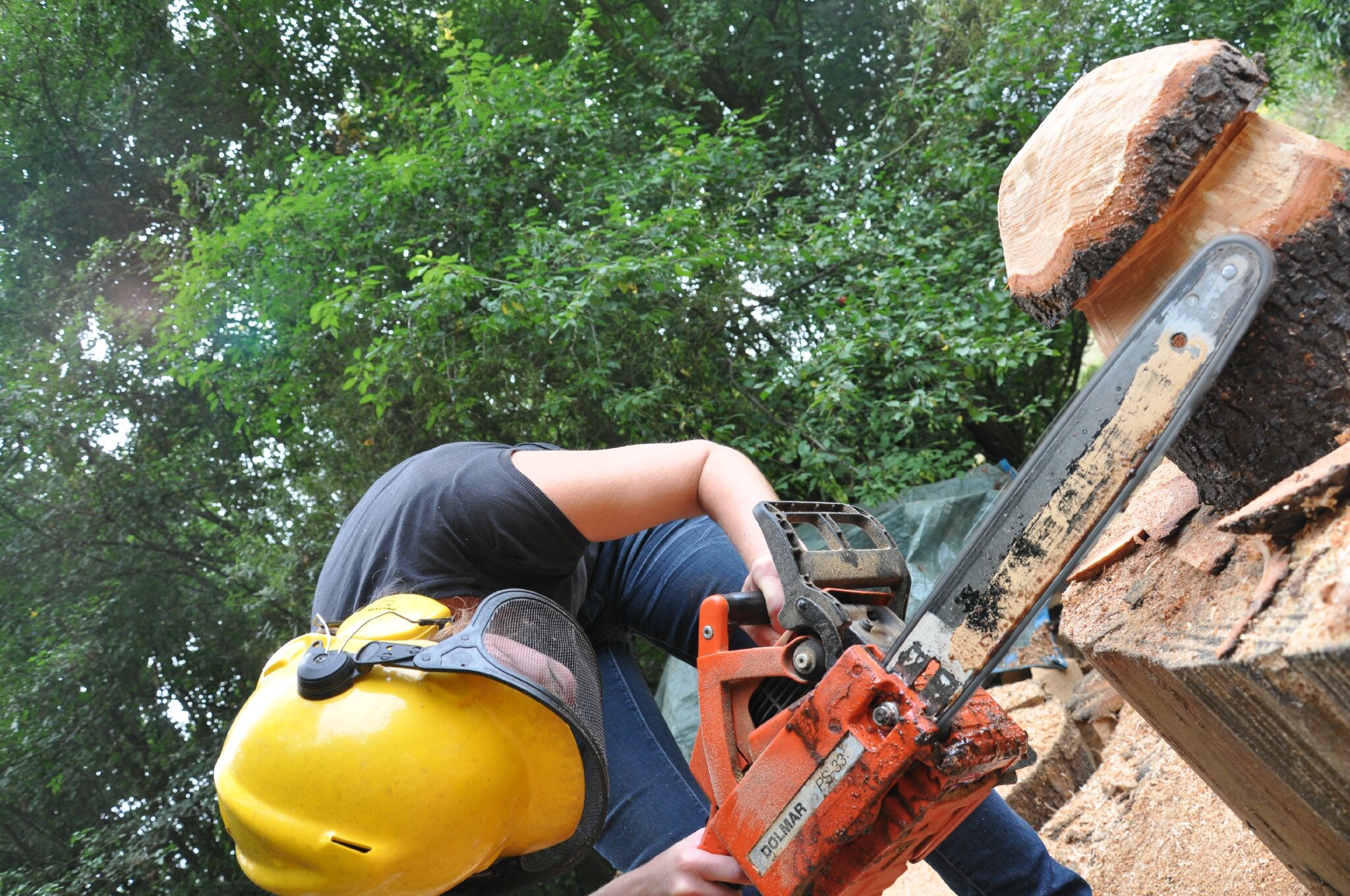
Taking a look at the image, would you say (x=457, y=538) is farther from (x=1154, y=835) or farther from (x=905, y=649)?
(x=1154, y=835)

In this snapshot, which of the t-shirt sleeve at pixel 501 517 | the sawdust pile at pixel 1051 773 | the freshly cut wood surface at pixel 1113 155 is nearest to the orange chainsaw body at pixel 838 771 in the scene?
the t-shirt sleeve at pixel 501 517

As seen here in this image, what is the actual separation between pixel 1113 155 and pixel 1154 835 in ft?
5.55

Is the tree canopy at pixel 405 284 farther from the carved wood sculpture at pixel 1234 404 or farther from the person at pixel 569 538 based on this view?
the carved wood sculpture at pixel 1234 404

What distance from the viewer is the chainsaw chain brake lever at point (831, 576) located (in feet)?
4.54

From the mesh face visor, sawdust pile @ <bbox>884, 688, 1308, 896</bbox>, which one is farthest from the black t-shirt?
sawdust pile @ <bbox>884, 688, 1308, 896</bbox>

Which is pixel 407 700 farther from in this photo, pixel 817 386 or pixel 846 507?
pixel 817 386

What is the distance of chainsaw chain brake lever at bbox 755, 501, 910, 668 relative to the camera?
54.5 inches

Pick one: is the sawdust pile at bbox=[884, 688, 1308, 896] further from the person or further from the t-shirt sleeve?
the t-shirt sleeve

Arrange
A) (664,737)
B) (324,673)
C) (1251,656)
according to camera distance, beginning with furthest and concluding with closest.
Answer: (664,737) → (324,673) → (1251,656)

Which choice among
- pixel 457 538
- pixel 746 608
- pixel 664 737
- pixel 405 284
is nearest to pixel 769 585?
pixel 746 608

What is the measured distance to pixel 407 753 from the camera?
1400 millimetres

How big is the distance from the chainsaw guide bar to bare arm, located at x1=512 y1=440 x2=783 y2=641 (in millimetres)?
528

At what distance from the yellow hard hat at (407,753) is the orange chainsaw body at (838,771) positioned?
25 centimetres

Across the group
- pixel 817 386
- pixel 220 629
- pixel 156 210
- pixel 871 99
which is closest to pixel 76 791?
pixel 220 629
